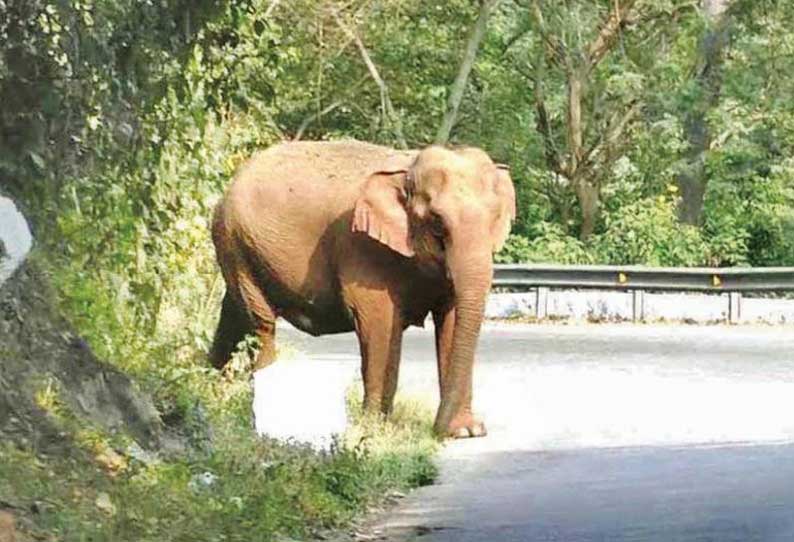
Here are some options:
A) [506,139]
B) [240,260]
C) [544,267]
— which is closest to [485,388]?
[240,260]

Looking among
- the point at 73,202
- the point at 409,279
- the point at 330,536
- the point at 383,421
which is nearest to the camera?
the point at 330,536

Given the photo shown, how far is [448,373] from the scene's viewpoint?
16594 mm

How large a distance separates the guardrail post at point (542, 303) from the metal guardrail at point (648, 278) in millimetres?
126

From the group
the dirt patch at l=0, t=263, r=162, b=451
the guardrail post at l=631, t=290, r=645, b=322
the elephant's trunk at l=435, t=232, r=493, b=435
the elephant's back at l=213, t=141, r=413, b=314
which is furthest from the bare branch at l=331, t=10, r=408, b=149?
the dirt patch at l=0, t=263, r=162, b=451

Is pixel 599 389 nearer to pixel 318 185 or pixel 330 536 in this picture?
pixel 318 185

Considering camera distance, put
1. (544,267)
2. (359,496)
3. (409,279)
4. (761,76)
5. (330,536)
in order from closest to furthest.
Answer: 1. (330,536)
2. (359,496)
3. (409,279)
4. (544,267)
5. (761,76)

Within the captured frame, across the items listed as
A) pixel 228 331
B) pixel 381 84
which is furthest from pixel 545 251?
pixel 228 331

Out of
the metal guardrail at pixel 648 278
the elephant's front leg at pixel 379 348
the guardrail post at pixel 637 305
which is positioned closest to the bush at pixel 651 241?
the metal guardrail at pixel 648 278

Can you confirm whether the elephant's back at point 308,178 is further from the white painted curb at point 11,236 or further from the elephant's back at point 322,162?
the white painted curb at point 11,236

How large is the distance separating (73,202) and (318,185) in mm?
5099

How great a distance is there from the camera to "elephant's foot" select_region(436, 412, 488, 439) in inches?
637

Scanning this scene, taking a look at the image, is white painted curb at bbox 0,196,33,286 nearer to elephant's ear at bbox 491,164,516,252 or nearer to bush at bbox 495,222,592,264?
elephant's ear at bbox 491,164,516,252

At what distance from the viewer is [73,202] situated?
45.0 ft

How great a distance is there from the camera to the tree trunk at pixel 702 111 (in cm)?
4072
